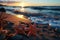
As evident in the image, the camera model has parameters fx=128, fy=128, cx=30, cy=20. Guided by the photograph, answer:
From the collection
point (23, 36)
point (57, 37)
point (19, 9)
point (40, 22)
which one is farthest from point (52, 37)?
point (19, 9)

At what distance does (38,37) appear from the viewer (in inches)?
52.8

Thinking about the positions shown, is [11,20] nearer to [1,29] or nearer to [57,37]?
[1,29]

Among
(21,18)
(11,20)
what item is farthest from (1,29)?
(21,18)

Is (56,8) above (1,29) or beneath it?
above

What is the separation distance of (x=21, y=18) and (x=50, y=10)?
1.07 feet

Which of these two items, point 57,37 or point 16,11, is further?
point 16,11

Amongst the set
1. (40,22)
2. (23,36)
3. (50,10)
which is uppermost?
(50,10)

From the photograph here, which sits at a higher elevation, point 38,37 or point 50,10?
point 50,10

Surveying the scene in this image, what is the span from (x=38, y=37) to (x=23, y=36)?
161mm

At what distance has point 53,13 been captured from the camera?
1379 mm

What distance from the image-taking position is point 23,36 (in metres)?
1.36

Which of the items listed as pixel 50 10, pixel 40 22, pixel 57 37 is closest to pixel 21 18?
pixel 40 22

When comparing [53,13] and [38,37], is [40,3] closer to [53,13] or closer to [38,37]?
[53,13]

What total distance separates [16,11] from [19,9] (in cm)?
4
